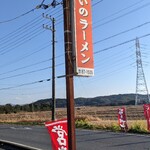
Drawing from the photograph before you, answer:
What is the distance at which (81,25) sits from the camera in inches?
321

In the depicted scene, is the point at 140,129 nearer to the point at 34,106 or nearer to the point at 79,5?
the point at 79,5

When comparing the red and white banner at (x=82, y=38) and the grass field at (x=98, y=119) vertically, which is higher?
the red and white banner at (x=82, y=38)

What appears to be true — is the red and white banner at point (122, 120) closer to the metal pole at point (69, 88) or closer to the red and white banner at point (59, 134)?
the red and white banner at point (59, 134)

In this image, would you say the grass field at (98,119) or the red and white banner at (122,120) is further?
the grass field at (98,119)

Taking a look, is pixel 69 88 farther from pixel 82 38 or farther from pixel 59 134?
pixel 59 134

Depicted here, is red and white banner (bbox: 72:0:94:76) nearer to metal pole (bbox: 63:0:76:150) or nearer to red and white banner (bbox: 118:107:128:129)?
metal pole (bbox: 63:0:76:150)

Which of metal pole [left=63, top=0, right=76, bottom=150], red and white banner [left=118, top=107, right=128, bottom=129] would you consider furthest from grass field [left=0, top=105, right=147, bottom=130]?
metal pole [left=63, top=0, right=76, bottom=150]

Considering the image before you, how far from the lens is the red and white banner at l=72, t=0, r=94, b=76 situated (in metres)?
7.96

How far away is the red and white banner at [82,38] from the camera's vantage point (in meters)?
7.96

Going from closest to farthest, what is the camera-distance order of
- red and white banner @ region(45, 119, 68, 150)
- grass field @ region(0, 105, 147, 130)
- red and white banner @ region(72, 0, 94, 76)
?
red and white banner @ region(72, 0, 94, 76), red and white banner @ region(45, 119, 68, 150), grass field @ region(0, 105, 147, 130)

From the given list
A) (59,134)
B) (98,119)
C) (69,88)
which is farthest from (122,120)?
(98,119)

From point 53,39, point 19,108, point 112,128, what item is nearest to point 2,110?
point 19,108

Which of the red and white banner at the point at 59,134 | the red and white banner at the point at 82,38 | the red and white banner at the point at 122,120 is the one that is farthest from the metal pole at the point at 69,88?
the red and white banner at the point at 122,120

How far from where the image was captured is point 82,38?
810 centimetres
